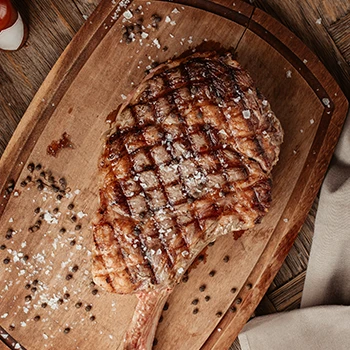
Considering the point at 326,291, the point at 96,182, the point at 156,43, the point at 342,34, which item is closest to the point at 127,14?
the point at 156,43

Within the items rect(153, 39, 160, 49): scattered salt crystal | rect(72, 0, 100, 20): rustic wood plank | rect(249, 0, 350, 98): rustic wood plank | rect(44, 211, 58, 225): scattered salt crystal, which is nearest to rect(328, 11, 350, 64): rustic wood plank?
rect(249, 0, 350, 98): rustic wood plank

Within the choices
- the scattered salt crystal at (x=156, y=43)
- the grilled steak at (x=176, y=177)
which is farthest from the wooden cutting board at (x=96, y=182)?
the grilled steak at (x=176, y=177)

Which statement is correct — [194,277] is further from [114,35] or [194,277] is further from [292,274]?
[114,35]

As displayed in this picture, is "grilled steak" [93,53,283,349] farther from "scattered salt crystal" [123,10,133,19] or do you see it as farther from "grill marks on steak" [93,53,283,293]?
"scattered salt crystal" [123,10,133,19]

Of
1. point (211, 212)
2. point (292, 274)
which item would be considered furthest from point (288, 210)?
point (211, 212)

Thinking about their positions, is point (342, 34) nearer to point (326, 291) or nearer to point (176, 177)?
point (176, 177)

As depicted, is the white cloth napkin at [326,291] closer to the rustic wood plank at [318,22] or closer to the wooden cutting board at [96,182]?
the wooden cutting board at [96,182]
